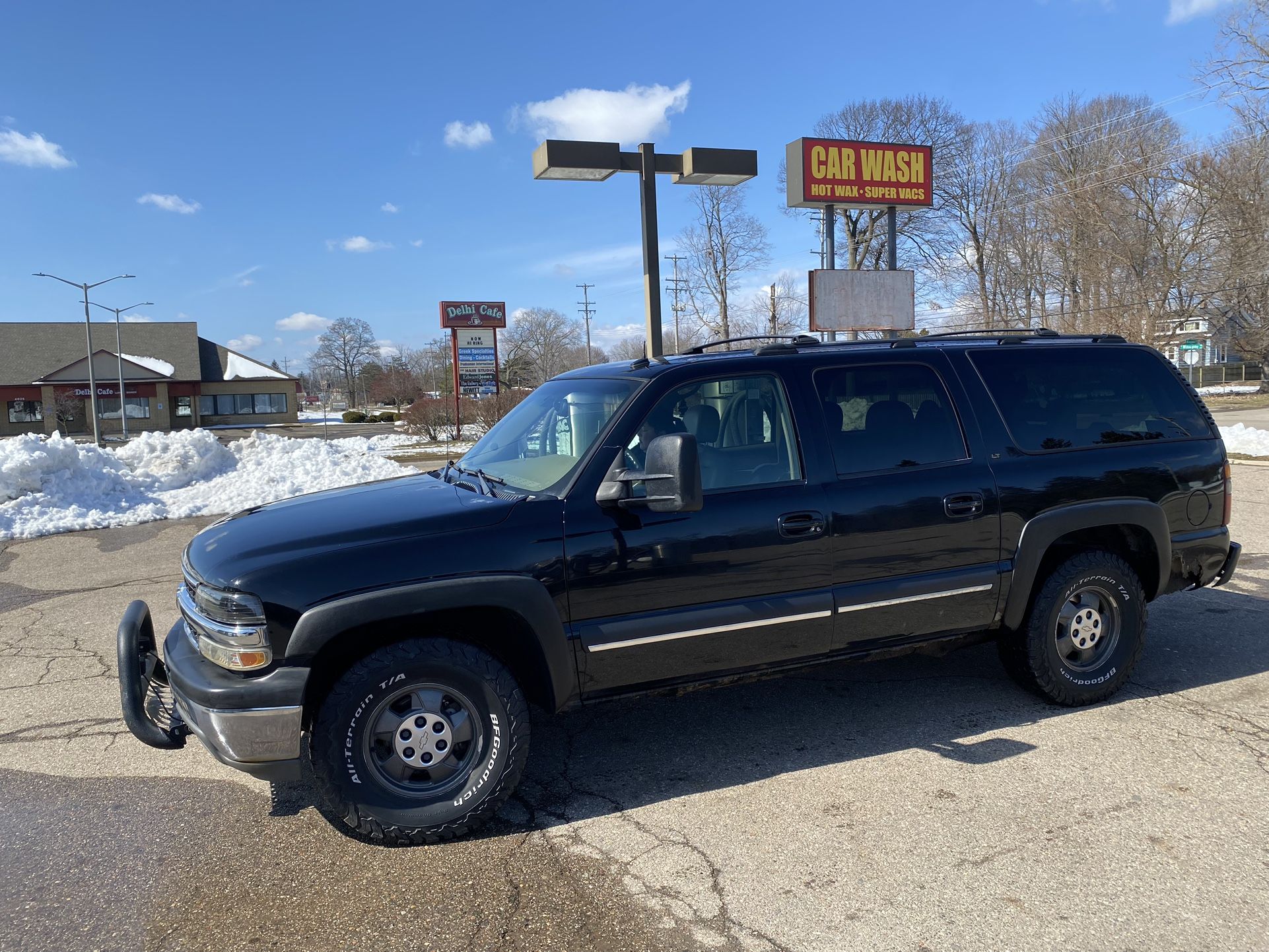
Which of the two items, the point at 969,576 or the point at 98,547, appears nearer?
the point at 969,576

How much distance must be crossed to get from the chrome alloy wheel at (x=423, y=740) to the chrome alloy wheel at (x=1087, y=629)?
3026mm

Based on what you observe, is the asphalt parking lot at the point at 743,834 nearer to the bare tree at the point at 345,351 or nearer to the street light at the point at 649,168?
the street light at the point at 649,168

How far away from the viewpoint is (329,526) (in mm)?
3562

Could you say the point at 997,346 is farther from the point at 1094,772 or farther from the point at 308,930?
the point at 308,930

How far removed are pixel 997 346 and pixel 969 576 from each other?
1.29 metres

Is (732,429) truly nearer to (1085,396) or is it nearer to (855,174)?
(1085,396)

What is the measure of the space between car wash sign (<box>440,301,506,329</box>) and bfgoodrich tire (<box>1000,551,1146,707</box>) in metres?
30.4

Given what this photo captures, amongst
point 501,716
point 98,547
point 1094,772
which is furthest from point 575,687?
point 98,547

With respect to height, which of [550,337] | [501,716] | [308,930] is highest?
[550,337]

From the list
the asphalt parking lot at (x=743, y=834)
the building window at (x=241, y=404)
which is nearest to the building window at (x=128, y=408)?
the building window at (x=241, y=404)

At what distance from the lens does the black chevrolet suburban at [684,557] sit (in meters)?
3.35

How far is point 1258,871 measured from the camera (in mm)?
3070

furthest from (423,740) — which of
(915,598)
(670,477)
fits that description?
(915,598)

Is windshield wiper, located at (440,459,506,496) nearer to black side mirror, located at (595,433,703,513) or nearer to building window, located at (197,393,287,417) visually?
black side mirror, located at (595,433,703,513)
